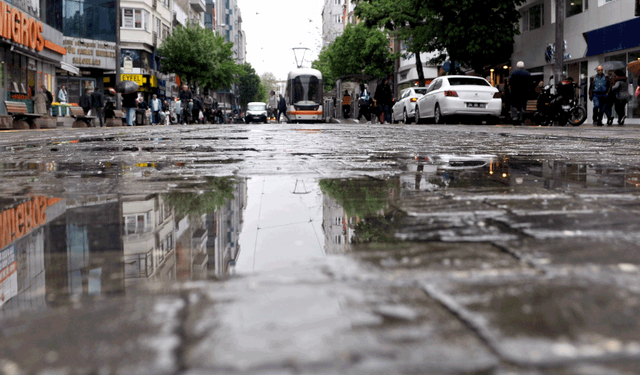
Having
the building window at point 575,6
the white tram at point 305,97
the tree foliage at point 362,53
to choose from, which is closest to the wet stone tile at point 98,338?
the building window at point 575,6

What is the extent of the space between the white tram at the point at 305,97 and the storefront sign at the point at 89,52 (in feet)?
40.3

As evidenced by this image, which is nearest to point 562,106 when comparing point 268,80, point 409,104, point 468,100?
point 468,100

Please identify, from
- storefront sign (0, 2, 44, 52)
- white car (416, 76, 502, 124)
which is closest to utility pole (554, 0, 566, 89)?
white car (416, 76, 502, 124)

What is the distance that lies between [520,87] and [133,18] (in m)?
37.5

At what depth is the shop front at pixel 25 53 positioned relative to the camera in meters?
24.8

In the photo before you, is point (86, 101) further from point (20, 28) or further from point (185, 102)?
point (185, 102)

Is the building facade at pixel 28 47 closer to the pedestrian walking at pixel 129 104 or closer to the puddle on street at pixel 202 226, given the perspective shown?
the pedestrian walking at pixel 129 104

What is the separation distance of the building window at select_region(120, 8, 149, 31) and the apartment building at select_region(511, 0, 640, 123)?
29.3 metres

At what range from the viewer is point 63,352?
1.07m

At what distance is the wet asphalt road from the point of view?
1054 mm

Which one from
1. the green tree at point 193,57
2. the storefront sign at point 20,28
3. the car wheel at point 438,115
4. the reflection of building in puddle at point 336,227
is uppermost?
the green tree at point 193,57

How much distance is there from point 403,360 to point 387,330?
14cm

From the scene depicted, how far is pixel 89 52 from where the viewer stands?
4134cm

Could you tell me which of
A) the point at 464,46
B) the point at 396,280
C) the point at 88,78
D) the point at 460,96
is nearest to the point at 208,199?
the point at 396,280
